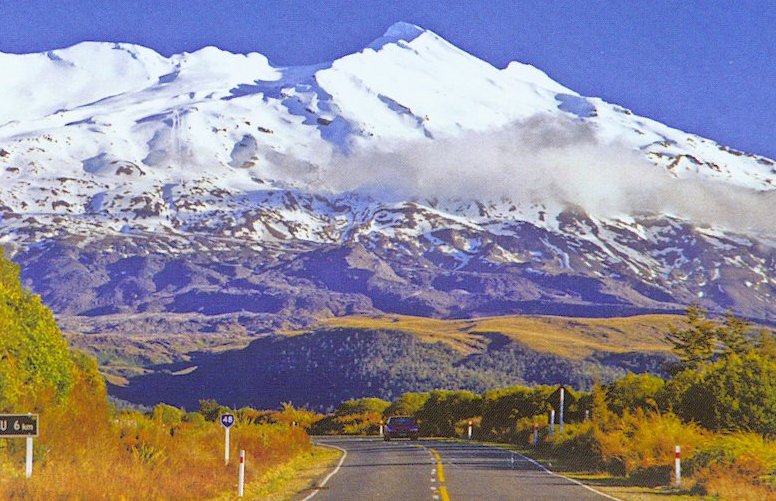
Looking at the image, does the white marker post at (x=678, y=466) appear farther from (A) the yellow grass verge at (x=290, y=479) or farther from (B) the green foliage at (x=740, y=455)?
(A) the yellow grass verge at (x=290, y=479)

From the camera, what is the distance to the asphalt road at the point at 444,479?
81.9 ft

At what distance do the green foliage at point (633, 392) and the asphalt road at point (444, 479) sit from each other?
6897 mm

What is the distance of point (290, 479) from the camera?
3066cm

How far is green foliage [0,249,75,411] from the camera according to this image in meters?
23.7

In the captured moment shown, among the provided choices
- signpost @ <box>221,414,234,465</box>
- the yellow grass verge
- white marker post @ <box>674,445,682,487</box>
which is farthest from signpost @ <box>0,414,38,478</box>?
white marker post @ <box>674,445,682,487</box>

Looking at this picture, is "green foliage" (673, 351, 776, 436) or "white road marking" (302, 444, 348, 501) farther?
"green foliage" (673, 351, 776, 436)

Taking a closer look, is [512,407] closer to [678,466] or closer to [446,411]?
[446,411]

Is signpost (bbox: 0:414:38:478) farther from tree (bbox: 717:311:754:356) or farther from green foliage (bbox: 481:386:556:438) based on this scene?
tree (bbox: 717:311:754:356)

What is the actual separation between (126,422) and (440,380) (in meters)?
110

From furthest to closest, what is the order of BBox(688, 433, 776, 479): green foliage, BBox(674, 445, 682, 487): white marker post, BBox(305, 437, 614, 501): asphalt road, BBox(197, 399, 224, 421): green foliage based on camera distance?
BBox(197, 399, 224, 421): green foliage, BBox(674, 445, 682, 487): white marker post, BBox(688, 433, 776, 479): green foliage, BBox(305, 437, 614, 501): asphalt road

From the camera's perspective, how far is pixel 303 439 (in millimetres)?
44688

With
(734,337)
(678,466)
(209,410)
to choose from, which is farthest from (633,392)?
(209,410)

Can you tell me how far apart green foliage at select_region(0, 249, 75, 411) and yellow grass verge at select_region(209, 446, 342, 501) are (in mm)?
4239

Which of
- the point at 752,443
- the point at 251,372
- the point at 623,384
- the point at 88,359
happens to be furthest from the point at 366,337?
the point at 752,443
